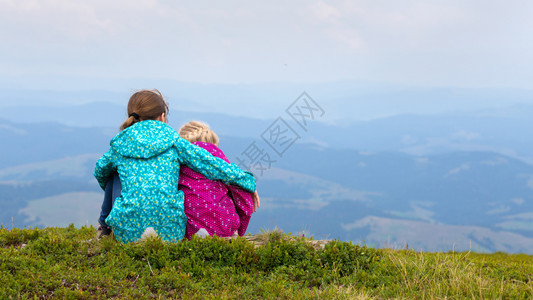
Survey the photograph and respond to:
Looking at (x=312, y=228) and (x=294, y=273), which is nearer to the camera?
(x=294, y=273)

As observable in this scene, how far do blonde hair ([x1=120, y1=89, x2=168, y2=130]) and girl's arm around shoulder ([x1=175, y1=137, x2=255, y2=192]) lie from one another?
0.66 meters

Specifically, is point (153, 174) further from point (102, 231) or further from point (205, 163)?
point (102, 231)

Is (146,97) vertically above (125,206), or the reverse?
(146,97)

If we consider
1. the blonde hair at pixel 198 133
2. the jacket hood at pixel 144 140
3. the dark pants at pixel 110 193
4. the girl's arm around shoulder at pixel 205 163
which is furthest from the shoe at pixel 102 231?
the blonde hair at pixel 198 133

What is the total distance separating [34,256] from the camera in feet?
21.7

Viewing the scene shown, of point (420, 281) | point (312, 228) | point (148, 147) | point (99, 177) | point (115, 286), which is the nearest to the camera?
point (115, 286)

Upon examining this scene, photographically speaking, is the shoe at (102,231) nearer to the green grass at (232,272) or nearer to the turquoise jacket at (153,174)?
the green grass at (232,272)

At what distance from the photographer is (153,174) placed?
676cm

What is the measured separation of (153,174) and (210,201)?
0.96m

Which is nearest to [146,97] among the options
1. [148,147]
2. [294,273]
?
[148,147]

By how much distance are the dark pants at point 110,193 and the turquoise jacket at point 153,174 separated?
279mm

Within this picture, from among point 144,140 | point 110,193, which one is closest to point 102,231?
point 110,193

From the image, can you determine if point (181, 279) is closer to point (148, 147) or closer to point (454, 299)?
point (148, 147)

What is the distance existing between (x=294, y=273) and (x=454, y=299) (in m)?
2.14
